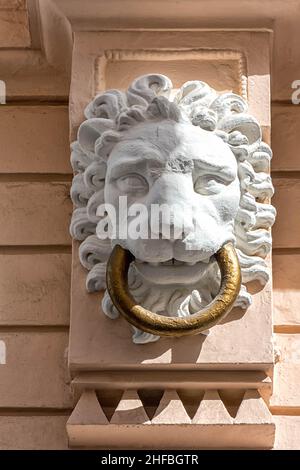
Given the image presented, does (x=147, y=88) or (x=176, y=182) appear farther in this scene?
(x=147, y=88)

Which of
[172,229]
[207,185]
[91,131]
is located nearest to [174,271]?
[172,229]

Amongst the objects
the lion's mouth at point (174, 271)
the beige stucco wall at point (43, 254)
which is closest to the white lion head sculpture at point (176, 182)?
the lion's mouth at point (174, 271)

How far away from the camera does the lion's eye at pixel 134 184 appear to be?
13.3ft

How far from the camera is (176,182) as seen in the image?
3.98 metres

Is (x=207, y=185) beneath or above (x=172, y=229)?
above

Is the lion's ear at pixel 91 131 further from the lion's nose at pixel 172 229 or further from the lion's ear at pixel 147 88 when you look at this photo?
the lion's nose at pixel 172 229

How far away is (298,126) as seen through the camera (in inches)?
177

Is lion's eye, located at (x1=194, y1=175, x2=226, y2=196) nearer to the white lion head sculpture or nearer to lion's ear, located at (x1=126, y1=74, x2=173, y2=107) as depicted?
the white lion head sculpture

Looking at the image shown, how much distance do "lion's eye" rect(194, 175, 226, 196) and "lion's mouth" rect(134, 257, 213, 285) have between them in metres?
0.18

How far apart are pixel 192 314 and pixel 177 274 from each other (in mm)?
111

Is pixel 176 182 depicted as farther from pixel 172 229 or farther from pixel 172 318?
pixel 172 318

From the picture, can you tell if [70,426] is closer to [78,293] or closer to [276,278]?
[78,293]

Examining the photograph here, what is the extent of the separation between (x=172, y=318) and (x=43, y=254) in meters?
0.62

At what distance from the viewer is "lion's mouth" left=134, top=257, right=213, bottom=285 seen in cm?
397
